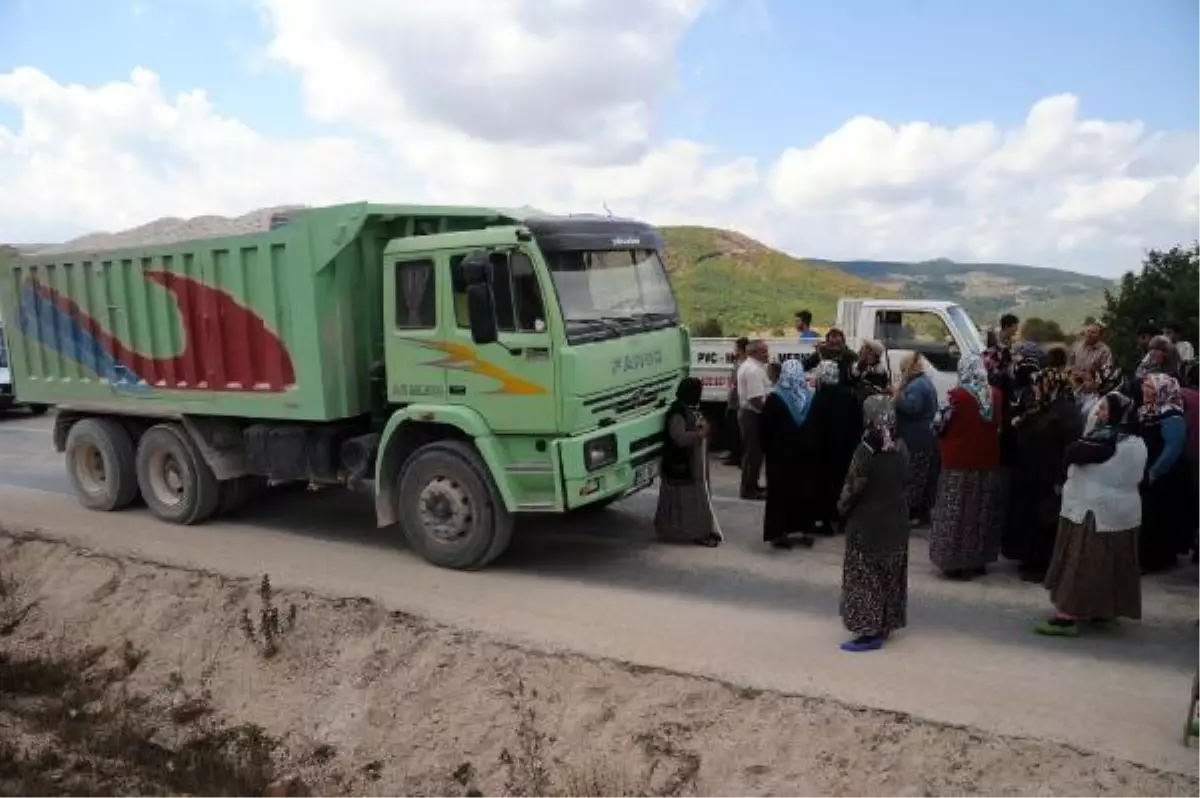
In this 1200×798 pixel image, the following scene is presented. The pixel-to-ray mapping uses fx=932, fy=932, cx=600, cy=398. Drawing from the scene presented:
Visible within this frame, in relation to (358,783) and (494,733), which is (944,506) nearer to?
(494,733)

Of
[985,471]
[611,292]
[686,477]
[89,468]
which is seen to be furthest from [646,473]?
[89,468]

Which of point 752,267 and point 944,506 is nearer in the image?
point 944,506

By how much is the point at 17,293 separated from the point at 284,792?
733 centimetres

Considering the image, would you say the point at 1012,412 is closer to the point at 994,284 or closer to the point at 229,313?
the point at 229,313

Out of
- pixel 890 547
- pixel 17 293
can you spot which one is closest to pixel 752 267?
pixel 17 293

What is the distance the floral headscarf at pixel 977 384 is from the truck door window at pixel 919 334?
4562 millimetres

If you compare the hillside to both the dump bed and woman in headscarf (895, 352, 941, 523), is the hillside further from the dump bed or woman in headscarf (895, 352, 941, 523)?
the dump bed

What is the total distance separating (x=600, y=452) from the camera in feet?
22.8

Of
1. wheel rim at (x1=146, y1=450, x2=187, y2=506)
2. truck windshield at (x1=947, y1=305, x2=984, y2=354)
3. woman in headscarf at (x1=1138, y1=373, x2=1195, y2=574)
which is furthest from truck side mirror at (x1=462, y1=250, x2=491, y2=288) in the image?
truck windshield at (x1=947, y1=305, x2=984, y2=354)

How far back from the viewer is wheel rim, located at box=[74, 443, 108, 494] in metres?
9.94

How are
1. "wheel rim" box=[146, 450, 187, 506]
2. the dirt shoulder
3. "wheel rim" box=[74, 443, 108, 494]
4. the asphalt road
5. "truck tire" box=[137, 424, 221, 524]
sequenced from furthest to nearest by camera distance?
1. "wheel rim" box=[74, 443, 108, 494]
2. "wheel rim" box=[146, 450, 187, 506]
3. "truck tire" box=[137, 424, 221, 524]
4. the asphalt road
5. the dirt shoulder

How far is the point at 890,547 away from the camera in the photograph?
5.49 m

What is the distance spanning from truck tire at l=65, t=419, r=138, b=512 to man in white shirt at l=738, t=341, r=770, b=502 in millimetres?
6288

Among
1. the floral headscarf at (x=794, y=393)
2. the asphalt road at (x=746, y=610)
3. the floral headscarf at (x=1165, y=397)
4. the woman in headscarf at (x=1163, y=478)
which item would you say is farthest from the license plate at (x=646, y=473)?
the floral headscarf at (x=1165, y=397)
